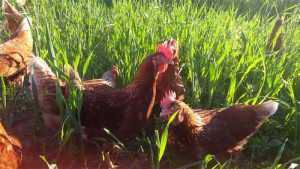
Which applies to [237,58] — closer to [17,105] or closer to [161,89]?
[161,89]

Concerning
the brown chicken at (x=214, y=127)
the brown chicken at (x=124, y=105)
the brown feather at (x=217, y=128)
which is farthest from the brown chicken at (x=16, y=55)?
the brown feather at (x=217, y=128)

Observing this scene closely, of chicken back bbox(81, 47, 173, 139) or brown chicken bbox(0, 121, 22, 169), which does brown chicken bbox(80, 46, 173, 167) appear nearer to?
chicken back bbox(81, 47, 173, 139)

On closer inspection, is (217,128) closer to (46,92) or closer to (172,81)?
(172,81)

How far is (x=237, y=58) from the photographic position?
3.17m

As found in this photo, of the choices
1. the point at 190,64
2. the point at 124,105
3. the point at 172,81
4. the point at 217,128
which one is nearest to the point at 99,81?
the point at 124,105

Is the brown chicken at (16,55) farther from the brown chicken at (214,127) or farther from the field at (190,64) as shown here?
the brown chicken at (214,127)

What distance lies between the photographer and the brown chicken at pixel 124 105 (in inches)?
91.6

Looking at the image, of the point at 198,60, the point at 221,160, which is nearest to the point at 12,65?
the point at 198,60

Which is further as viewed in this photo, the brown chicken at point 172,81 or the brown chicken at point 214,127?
the brown chicken at point 172,81

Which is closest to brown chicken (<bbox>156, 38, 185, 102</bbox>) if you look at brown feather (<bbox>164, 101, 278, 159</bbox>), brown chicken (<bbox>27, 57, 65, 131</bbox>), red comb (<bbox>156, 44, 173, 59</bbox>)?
red comb (<bbox>156, 44, 173, 59</bbox>)

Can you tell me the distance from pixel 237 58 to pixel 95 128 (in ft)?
5.25

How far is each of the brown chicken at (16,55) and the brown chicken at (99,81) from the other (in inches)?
27.9

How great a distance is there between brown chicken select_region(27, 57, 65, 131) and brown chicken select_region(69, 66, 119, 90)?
0.52ft

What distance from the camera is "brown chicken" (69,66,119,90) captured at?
241cm
